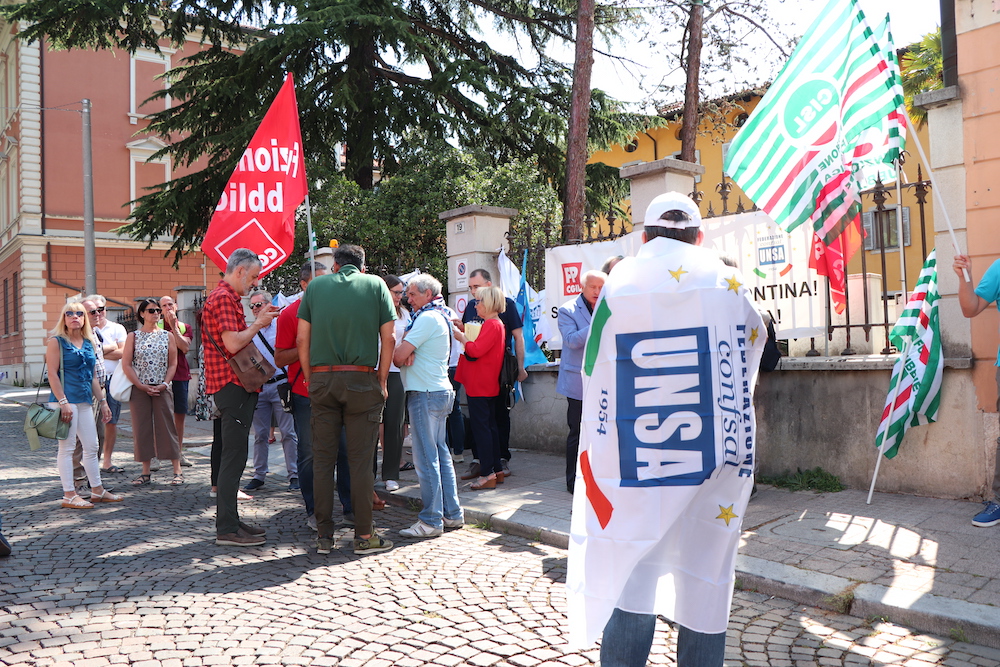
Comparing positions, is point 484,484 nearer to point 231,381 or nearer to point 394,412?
point 394,412

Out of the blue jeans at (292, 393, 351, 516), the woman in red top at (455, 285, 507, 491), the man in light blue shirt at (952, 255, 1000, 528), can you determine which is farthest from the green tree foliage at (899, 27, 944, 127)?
the blue jeans at (292, 393, 351, 516)

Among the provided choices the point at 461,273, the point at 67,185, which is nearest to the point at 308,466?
the point at 461,273

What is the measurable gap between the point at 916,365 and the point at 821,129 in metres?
1.83

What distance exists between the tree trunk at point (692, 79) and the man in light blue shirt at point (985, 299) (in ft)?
33.2

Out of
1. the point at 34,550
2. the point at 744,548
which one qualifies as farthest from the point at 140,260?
the point at 744,548

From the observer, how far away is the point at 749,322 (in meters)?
2.67

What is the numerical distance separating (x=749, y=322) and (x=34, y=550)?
192 inches

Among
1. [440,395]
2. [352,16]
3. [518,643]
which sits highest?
[352,16]

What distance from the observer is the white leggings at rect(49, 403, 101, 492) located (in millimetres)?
6555

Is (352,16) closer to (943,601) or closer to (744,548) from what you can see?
(744,548)

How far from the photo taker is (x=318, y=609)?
157 inches

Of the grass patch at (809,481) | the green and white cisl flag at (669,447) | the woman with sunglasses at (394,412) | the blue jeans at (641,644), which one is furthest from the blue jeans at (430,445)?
the blue jeans at (641,644)

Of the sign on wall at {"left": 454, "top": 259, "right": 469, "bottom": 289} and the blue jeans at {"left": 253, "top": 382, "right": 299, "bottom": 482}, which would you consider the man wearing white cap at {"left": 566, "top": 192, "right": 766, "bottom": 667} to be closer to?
the blue jeans at {"left": 253, "top": 382, "right": 299, "bottom": 482}

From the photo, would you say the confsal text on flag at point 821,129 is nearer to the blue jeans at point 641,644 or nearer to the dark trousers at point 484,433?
the dark trousers at point 484,433
